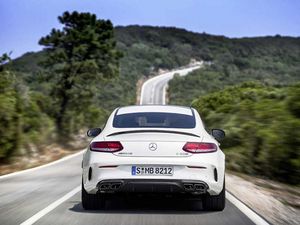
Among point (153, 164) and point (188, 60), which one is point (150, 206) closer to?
point (153, 164)

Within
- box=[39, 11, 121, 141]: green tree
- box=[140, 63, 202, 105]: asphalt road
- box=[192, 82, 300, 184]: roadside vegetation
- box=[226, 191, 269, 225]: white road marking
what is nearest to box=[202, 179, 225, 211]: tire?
box=[226, 191, 269, 225]: white road marking

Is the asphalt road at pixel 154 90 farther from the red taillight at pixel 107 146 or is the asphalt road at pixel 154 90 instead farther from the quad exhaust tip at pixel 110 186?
the quad exhaust tip at pixel 110 186

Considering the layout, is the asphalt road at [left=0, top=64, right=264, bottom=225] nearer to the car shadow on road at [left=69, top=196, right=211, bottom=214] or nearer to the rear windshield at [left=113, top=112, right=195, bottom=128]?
the car shadow on road at [left=69, top=196, right=211, bottom=214]

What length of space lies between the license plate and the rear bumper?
8 cm

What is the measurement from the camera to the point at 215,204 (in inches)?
322

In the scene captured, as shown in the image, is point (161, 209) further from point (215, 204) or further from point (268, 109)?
point (268, 109)

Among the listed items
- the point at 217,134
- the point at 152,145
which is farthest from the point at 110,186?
the point at 217,134

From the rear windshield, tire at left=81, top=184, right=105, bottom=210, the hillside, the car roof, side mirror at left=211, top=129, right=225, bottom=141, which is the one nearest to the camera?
tire at left=81, top=184, right=105, bottom=210

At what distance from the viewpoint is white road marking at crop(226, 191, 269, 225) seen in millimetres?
7406

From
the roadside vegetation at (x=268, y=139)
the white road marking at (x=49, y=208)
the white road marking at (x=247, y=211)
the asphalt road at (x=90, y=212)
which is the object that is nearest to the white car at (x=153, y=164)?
the asphalt road at (x=90, y=212)

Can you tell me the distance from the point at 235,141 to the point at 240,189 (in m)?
7.24

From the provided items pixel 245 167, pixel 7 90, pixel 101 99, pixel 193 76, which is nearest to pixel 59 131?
pixel 7 90

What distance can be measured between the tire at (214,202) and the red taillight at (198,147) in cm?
69

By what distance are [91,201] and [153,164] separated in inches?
46.5
